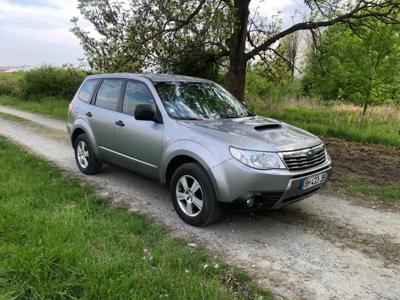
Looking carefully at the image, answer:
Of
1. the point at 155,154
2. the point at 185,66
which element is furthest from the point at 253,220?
the point at 185,66

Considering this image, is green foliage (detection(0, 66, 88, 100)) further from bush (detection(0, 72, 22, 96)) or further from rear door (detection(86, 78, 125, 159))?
rear door (detection(86, 78, 125, 159))

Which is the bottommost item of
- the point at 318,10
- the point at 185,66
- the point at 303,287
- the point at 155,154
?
the point at 303,287

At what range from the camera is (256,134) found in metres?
4.73

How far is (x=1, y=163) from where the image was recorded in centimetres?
731

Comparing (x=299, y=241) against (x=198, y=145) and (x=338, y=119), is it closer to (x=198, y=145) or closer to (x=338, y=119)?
(x=198, y=145)

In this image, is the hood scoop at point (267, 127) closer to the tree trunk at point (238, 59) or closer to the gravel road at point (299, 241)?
the gravel road at point (299, 241)

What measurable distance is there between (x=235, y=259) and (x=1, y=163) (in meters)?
5.19

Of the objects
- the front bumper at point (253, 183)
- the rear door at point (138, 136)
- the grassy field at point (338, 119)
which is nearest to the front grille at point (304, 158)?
the front bumper at point (253, 183)

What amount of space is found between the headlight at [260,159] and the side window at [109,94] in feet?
8.53

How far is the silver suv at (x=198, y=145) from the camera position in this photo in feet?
14.3

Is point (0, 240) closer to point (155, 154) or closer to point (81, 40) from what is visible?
point (155, 154)

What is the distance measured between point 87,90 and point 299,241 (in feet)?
14.9

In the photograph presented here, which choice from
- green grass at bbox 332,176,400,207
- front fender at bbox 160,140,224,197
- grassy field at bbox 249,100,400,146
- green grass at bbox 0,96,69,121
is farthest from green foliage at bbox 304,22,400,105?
green grass at bbox 0,96,69,121

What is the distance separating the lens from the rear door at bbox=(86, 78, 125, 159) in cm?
618
